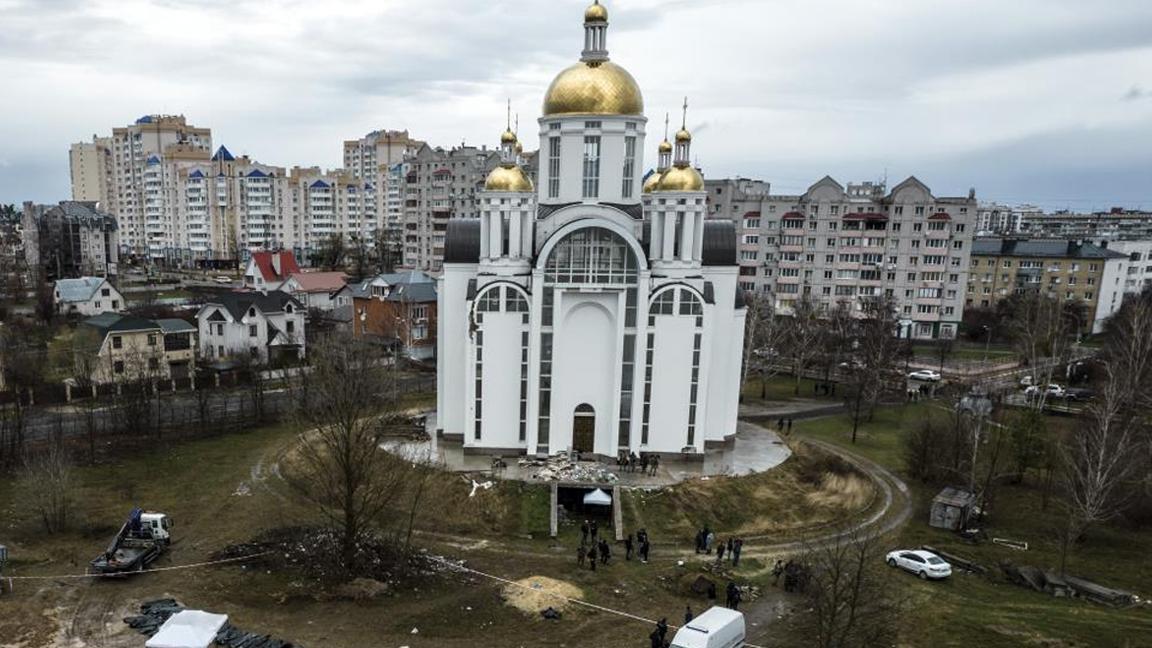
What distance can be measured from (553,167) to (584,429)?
504 inches

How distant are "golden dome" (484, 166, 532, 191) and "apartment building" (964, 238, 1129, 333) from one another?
64384mm

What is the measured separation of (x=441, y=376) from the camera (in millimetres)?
35719

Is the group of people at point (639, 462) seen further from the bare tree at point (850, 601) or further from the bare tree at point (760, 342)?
the bare tree at point (760, 342)

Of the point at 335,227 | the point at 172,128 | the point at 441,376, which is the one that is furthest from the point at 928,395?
the point at 172,128

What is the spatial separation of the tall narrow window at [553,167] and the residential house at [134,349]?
27.1 meters

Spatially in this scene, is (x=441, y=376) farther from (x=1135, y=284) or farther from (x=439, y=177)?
(x=1135, y=284)

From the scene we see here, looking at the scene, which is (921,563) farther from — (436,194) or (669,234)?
(436,194)

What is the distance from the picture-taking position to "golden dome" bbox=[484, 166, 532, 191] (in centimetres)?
3306

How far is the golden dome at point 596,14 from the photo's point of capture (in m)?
33.7

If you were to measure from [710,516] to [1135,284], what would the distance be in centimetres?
8039

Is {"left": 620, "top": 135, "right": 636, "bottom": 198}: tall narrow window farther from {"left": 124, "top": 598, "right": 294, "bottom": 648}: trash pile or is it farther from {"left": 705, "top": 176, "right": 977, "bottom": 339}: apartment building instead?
{"left": 705, "top": 176, "right": 977, "bottom": 339}: apartment building

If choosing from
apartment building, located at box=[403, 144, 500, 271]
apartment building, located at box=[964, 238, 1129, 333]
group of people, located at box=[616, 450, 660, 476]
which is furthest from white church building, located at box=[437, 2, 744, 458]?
apartment building, located at box=[964, 238, 1129, 333]

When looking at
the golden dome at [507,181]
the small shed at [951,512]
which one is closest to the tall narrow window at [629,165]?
the golden dome at [507,181]

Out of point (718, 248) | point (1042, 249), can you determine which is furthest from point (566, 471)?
point (1042, 249)
